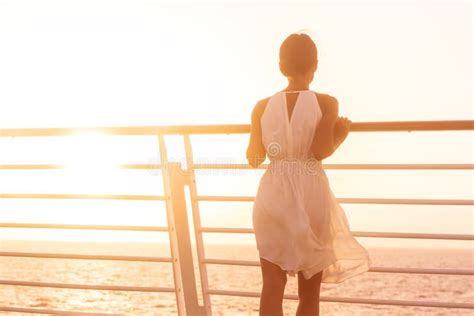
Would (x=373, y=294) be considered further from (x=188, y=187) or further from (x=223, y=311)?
(x=188, y=187)

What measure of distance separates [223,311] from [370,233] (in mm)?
30253

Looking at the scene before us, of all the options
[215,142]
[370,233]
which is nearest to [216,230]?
[215,142]

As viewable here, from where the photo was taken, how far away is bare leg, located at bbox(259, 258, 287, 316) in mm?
2711

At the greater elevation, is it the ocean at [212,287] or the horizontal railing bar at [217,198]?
the horizontal railing bar at [217,198]

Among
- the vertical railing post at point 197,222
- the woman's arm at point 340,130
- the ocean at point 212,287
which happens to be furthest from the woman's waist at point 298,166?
the ocean at point 212,287

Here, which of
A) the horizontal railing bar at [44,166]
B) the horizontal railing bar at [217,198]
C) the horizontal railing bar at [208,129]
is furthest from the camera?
the horizontal railing bar at [44,166]

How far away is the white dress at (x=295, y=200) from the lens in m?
2.68

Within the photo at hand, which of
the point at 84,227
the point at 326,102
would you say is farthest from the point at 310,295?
the point at 84,227

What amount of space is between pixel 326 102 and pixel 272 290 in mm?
770

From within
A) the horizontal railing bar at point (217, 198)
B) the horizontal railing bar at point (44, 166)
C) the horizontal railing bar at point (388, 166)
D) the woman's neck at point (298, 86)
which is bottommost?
the horizontal railing bar at point (217, 198)

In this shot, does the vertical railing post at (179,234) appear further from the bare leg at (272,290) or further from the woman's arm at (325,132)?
the woman's arm at (325,132)

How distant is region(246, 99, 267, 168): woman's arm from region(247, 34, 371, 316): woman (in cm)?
5

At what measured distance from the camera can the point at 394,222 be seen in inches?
3135

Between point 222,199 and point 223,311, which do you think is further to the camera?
point 223,311
